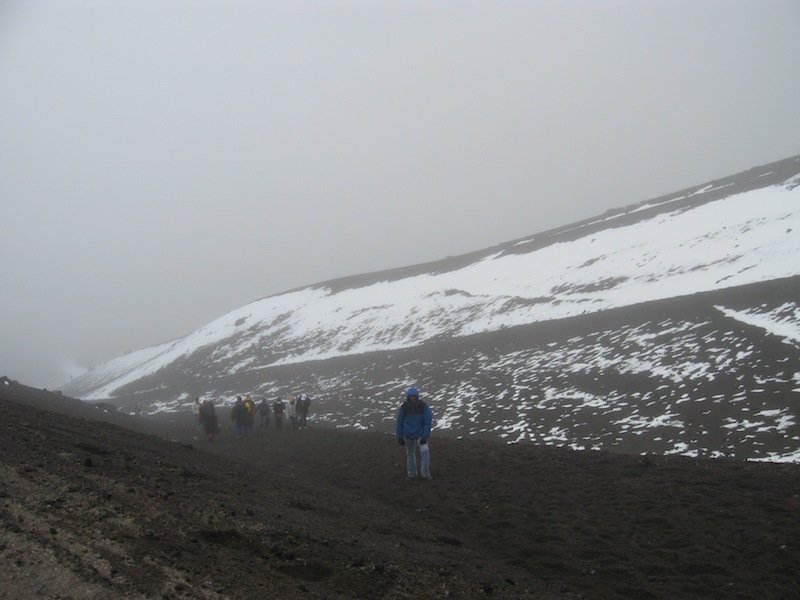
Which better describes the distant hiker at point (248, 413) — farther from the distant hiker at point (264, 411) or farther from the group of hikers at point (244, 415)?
the distant hiker at point (264, 411)

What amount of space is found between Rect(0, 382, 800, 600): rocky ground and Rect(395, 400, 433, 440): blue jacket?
133 centimetres

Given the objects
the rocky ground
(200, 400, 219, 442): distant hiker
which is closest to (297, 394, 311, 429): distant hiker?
(200, 400, 219, 442): distant hiker

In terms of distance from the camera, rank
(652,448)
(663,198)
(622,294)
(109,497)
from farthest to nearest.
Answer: (663,198) < (622,294) < (652,448) < (109,497)

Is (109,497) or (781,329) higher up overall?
(109,497)

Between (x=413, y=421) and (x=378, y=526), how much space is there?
4.57 m

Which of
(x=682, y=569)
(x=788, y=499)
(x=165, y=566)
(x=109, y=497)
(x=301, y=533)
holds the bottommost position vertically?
(x=788, y=499)

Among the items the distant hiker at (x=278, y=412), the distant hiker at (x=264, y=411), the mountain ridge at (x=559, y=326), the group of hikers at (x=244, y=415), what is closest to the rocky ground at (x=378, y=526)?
the mountain ridge at (x=559, y=326)

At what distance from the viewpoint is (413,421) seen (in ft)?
49.4

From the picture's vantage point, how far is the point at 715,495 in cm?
1219

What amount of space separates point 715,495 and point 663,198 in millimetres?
66685

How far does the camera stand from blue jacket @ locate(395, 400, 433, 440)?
1501cm

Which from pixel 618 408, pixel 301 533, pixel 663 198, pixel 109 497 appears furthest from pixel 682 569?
pixel 663 198

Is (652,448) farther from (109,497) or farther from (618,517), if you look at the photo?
(109,497)

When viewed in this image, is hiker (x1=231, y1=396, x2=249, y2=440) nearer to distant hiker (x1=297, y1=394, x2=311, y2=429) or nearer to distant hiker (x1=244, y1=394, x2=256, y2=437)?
distant hiker (x1=244, y1=394, x2=256, y2=437)
